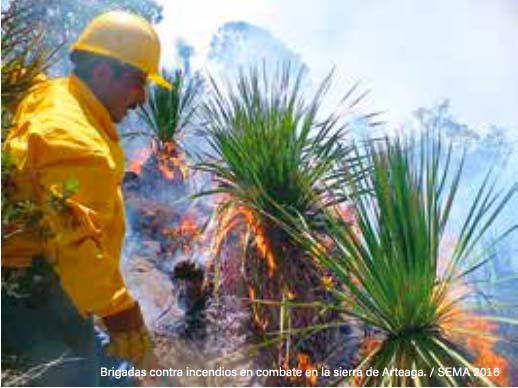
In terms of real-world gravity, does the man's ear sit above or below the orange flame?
below

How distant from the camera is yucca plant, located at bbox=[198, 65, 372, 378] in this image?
4223 mm

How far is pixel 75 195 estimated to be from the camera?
8.49 ft

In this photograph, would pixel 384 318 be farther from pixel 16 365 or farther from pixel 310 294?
pixel 16 365

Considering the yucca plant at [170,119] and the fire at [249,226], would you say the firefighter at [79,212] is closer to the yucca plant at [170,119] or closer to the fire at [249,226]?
the fire at [249,226]

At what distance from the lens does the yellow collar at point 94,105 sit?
2902mm

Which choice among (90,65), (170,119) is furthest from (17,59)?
(170,119)

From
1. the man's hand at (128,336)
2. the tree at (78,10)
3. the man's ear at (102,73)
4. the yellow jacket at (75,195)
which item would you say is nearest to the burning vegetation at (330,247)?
the man's hand at (128,336)

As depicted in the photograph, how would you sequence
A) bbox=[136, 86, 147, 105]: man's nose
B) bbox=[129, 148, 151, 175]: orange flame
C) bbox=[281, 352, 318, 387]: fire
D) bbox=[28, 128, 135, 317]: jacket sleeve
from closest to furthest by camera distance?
1. bbox=[28, 128, 135, 317]: jacket sleeve
2. bbox=[136, 86, 147, 105]: man's nose
3. bbox=[281, 352, 318, 387]: fire
4. bbox=[129, 148, 151, 175]: orange flame

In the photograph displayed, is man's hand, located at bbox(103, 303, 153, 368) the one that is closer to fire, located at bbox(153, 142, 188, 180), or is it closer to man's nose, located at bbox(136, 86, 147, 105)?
man's nose, located at bbox(136, 86, 147, 105)

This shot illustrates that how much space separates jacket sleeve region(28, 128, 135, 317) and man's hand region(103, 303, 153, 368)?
187mm

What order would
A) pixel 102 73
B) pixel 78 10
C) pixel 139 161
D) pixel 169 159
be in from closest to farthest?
pixel 102 73, pixel 169 159, pixel 139 161, pixel 78 10

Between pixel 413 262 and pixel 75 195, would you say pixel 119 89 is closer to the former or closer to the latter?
pixel 75 195

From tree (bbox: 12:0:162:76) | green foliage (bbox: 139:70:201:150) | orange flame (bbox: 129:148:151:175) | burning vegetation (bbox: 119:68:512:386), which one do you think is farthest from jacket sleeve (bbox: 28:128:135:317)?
tree (bbox: 12:0:162:76)

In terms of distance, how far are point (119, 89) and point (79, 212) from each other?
0.64m
